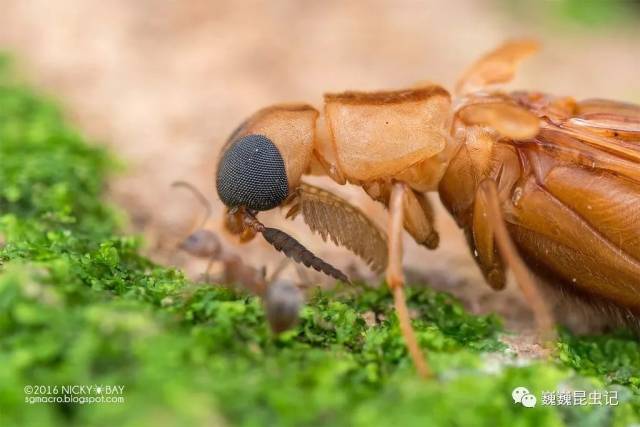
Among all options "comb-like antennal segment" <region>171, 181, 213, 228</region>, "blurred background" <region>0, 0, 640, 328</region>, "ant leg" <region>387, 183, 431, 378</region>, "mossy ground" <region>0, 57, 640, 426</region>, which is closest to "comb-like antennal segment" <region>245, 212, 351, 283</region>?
"mossy ground" <region>0, 57, 640, 426</region>

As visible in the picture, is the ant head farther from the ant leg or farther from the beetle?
the ant leg

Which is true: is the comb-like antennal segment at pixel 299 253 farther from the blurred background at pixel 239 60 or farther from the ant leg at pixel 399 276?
the blurred background at pixel 239 60

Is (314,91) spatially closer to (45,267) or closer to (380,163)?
(380,163)

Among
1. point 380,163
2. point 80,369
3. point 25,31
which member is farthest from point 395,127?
point 25,31

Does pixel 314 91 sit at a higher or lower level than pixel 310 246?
higher

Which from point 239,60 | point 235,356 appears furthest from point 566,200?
point 239,60

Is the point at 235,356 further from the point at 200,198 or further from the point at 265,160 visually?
the point at 200,198
